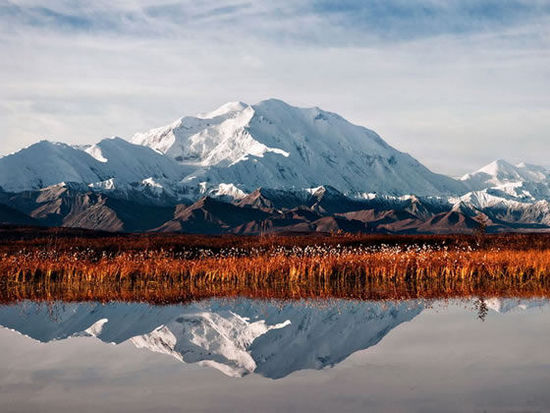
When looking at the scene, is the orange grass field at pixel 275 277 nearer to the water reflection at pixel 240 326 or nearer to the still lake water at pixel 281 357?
the water reflection at pixel 240 326

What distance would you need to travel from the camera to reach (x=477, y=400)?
13.2 meters

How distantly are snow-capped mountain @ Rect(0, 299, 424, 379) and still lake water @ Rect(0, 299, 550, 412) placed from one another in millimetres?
37

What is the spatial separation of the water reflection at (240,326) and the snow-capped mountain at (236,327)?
2 cm

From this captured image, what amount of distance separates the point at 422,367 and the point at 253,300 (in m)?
13.9

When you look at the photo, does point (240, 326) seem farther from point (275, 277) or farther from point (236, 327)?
point (275, 277)

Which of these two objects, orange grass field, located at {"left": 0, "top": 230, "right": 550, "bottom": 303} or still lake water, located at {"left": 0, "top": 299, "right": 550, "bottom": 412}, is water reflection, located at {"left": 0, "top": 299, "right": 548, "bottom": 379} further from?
orange grass field, located at {"left": 0, "top": 230, "right": 550, "bottom": 303}

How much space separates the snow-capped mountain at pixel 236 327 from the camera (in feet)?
59.5

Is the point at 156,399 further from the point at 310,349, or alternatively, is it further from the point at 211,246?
the point at 211,246

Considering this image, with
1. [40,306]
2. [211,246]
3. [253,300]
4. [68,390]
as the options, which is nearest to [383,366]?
[68,390]

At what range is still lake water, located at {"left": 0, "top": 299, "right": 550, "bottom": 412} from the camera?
13.6 m

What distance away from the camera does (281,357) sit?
18.1m

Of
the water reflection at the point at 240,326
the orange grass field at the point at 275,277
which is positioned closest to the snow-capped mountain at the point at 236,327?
the water reflection at the point at 240,326

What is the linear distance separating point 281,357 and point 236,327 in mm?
5305

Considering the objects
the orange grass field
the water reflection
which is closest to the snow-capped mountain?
the water reflection
